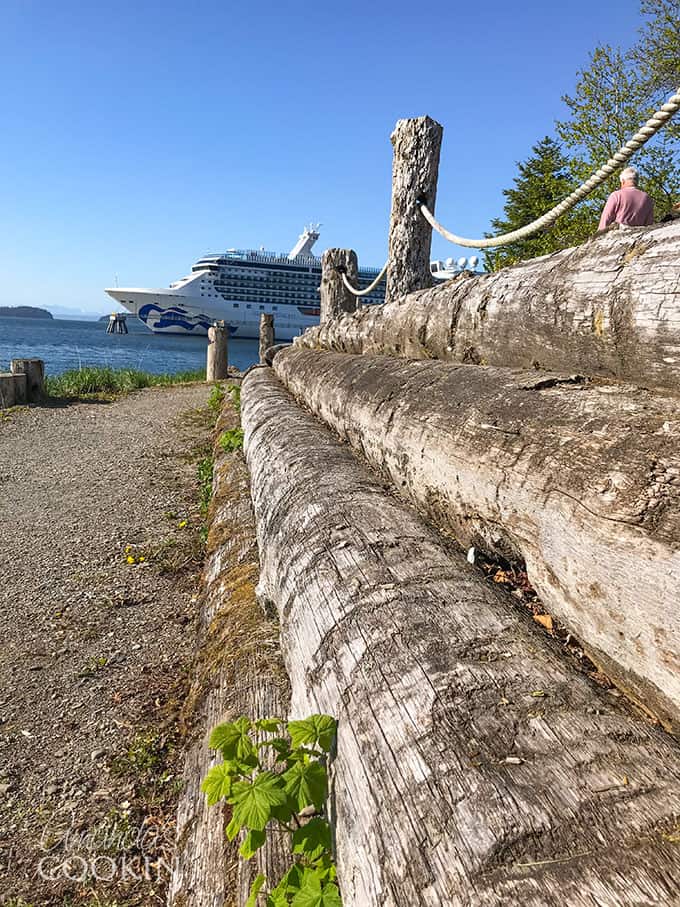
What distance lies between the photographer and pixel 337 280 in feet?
29.0

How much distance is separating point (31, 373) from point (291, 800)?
1047 centimetres

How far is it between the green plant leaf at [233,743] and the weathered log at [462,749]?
20 cm

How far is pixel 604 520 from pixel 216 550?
2758mm

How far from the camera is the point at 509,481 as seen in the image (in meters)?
1.69

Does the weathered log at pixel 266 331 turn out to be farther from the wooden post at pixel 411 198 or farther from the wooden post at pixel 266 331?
the wooden post at pixel 411 198

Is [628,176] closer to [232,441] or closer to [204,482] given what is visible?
[232,441]

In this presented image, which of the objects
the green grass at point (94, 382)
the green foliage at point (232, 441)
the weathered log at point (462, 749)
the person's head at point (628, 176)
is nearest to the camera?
the weathered log at point (462, 749)

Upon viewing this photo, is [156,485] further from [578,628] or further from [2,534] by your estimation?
[578,628]

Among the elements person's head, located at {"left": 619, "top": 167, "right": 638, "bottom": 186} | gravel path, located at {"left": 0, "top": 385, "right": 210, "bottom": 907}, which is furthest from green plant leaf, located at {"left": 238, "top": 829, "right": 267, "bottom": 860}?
person's head, located at {"left": 619, "top": 167, "right": 638, "bottom": 186}

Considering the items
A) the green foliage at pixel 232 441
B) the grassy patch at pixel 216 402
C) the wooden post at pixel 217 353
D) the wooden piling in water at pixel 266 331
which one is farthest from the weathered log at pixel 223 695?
the wooden piling in water at pixel 266 331

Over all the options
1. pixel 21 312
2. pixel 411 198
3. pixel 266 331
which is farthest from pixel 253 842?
pixel 21 312

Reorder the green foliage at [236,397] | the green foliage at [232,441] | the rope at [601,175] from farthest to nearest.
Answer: the green foliage at [236,397] → the green foliage at [232,441] → the rope at [601,175]

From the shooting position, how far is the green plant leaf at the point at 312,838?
1.26 m

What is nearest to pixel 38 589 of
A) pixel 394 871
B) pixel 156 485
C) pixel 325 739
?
pixel 156 485
